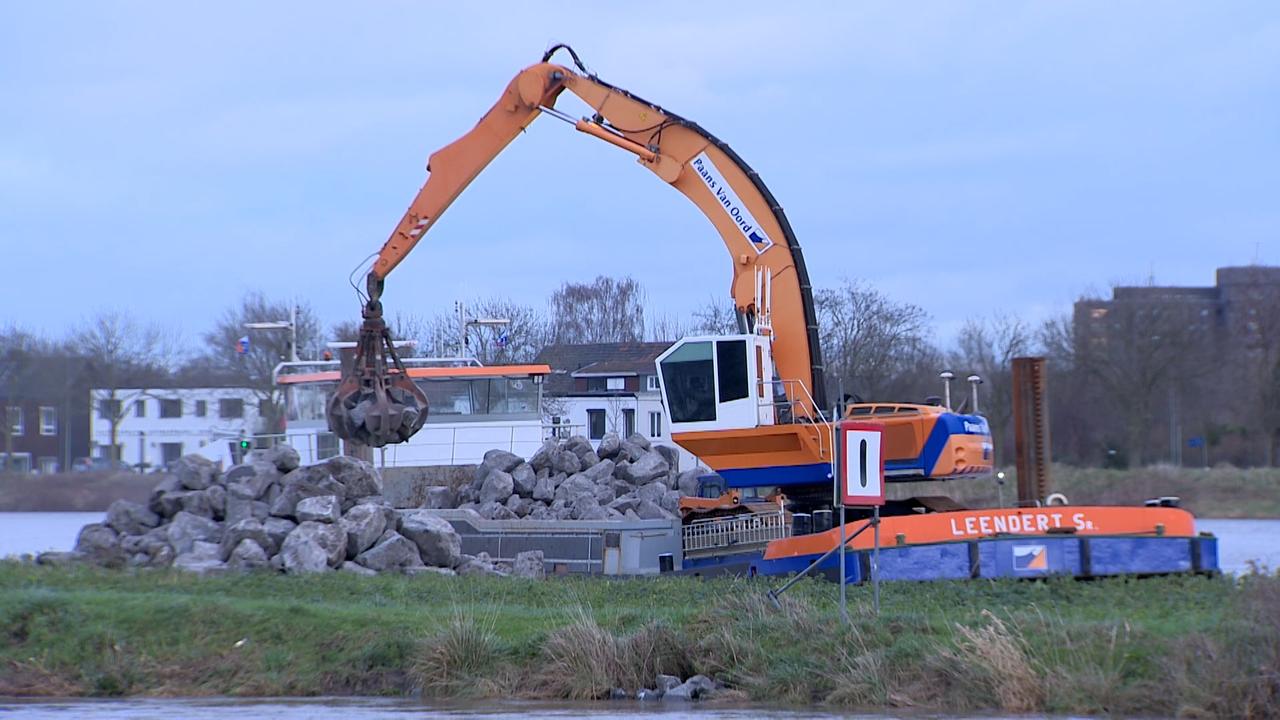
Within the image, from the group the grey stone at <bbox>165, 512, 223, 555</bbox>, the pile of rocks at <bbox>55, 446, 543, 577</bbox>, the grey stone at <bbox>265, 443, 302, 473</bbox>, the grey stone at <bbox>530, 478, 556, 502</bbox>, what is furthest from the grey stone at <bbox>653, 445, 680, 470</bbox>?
the grey stone at <bbox>165, 512, 223, 555</bbox>

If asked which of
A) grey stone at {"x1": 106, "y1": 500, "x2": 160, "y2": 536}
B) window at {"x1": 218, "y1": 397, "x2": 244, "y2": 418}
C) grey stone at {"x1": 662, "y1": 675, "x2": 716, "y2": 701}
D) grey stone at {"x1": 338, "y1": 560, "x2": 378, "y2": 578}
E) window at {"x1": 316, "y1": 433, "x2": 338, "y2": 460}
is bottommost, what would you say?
grey stone at {"x1": 662, "y1": 675, "x2": 716, "y2": 701}

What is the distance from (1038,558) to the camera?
18.3 m

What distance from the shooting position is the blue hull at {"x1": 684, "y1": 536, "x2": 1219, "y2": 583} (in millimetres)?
18281

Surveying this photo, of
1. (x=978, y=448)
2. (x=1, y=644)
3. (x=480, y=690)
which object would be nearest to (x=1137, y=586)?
(x=978, y=448)

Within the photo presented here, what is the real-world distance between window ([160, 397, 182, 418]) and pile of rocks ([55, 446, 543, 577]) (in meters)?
26.6

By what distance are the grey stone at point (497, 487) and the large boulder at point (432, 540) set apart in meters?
5.20

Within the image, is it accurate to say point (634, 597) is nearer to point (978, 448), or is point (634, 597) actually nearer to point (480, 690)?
point (480, 690)

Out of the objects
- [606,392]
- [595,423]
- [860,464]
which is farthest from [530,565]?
[606,392]

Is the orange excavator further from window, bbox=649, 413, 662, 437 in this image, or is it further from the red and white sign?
window, bbox=649, 413, 662, 437

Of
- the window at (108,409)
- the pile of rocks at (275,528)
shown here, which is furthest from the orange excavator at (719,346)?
the window at (108,409)

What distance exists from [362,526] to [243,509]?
76.0 inches

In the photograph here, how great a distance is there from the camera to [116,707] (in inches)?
572

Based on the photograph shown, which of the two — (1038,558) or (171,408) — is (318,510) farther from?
(171,408)

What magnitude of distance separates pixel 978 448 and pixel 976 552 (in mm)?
4311
